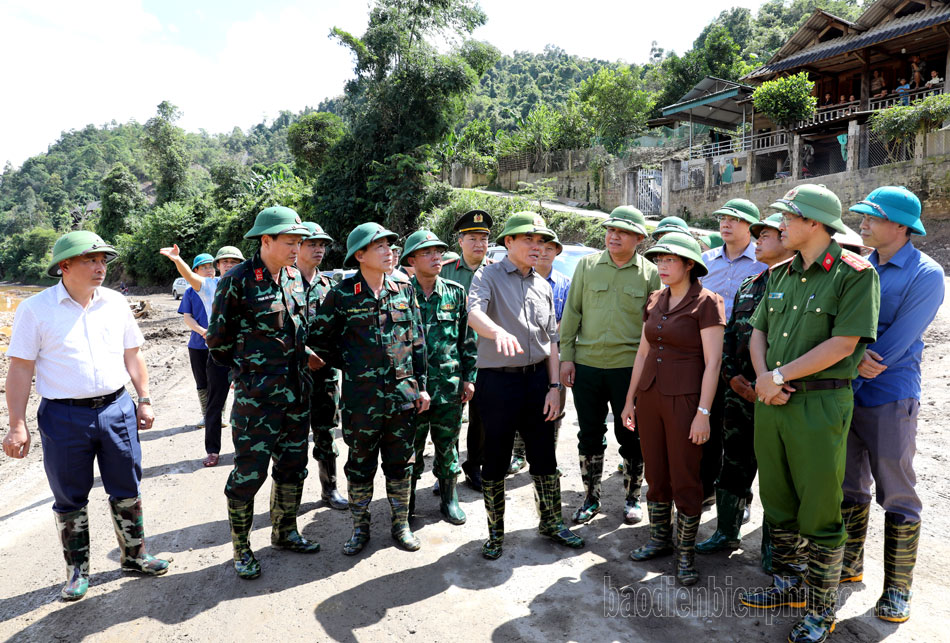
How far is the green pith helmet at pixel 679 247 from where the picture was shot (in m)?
3.36

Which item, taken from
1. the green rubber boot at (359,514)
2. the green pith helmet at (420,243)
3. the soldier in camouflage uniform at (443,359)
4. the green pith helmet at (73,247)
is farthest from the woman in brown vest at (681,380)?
the green pith helmet at (73,247)

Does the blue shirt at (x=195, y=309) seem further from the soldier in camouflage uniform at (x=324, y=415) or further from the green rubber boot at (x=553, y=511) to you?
the green rubber boot at (x=553, y=511)

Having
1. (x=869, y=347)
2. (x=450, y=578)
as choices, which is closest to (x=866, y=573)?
(x=869, y=347)

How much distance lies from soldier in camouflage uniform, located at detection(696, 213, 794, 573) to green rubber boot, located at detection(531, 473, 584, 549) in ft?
2.81

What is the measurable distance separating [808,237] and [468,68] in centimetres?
2460

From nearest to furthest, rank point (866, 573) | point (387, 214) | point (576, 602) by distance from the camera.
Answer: point (576, 602) → point (866, 573) → point (387, 214)

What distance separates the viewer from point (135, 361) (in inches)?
144

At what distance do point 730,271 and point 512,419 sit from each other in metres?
2.18

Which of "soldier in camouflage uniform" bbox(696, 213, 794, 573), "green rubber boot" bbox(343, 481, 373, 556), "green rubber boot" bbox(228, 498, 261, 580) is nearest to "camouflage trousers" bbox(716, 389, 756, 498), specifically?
"soldier in camouflage uniform" bbox(696, 213, 794, 573)

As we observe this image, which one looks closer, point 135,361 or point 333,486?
point 135,361

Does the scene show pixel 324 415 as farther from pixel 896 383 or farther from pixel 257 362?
pixel 896 383

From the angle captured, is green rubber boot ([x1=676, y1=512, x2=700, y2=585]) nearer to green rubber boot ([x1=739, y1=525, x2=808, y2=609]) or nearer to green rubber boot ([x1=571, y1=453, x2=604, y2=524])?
green rubber boot ([x1=739, y1=525, x2=808, y2=609])

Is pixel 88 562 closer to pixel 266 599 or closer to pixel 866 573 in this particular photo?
pixel 266 599

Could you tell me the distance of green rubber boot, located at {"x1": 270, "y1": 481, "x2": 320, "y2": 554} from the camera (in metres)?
3.81
